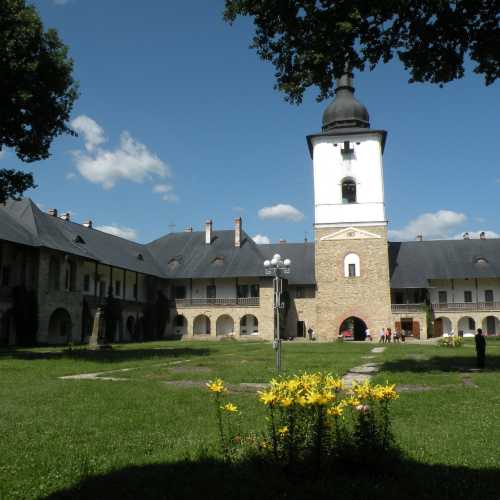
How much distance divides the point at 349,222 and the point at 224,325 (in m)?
14.5

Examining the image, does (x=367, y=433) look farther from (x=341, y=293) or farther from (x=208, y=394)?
(x=341, y=293)

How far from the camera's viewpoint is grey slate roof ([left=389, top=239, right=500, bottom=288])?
44.8 meters

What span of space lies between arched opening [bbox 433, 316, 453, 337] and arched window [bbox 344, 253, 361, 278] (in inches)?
383

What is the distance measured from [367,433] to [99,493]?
2432 mm

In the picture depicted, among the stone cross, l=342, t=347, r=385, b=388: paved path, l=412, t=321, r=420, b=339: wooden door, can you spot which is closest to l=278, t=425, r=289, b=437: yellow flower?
l=342, t=347, r=385, b=388: paved path

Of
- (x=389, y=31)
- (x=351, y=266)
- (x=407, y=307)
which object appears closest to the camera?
(x=389, y=31)

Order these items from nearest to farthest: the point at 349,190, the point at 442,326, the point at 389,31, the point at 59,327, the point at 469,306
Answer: the point at 389,31
the point at 59,327
the point at 349,190
the point at 469,306
the point at 442,326

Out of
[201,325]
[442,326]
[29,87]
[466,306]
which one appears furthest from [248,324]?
[29,87]

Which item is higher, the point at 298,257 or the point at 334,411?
the point at 298,257

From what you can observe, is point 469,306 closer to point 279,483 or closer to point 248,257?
point 248,257

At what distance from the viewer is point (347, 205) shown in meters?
41.9

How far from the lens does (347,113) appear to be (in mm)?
43250

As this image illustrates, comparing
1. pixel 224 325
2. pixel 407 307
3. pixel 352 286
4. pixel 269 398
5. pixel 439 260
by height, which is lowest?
pixel 269 398

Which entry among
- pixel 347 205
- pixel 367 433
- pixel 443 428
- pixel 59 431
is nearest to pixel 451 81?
pixel 443 428
